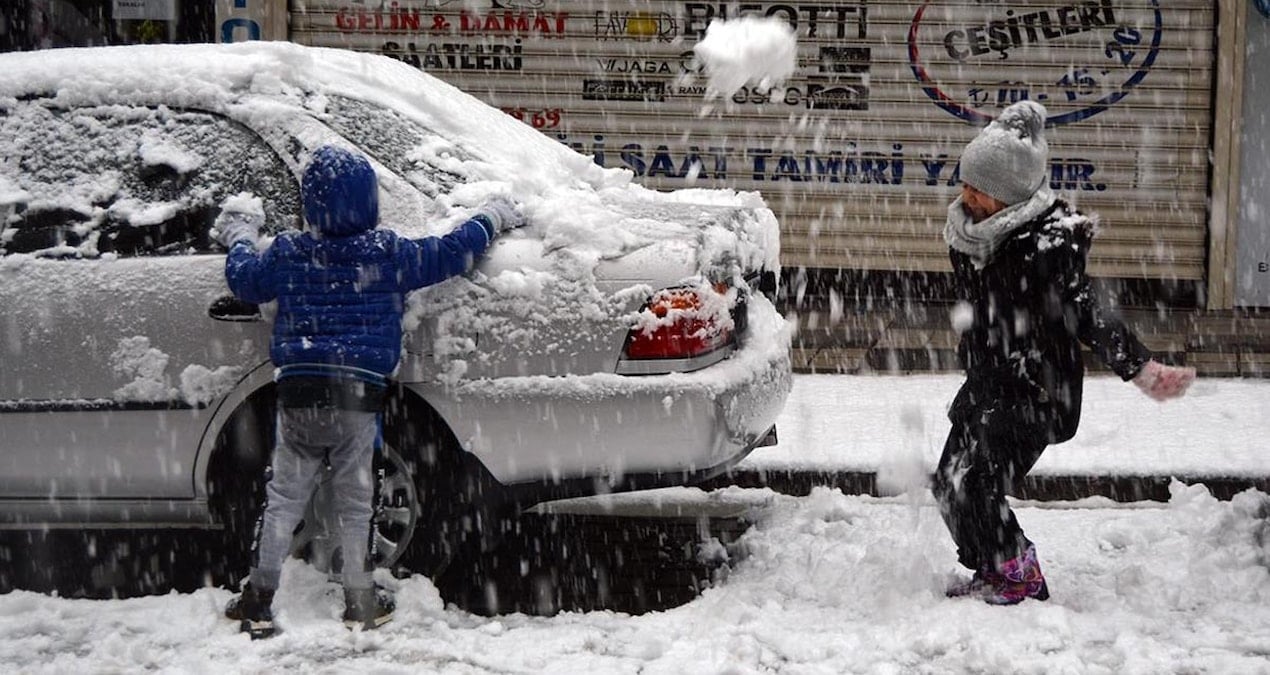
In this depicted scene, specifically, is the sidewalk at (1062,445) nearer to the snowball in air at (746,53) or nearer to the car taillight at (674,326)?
the car taillight at (674,326)

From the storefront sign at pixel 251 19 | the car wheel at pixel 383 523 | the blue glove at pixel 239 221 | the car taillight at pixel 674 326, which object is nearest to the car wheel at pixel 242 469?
the car wheel at pixel 383 523

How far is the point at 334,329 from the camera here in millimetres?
4355

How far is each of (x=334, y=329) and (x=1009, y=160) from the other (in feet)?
7.25

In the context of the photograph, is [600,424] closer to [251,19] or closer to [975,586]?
[975,586]

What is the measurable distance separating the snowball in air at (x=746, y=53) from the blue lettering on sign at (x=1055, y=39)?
1.03m

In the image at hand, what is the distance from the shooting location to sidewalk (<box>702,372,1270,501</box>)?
628 centimetres

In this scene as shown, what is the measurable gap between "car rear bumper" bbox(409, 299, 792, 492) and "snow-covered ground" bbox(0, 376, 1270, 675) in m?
0.49

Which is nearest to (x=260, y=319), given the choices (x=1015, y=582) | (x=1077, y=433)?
(x=1015, y=582)

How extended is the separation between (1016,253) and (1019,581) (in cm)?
107

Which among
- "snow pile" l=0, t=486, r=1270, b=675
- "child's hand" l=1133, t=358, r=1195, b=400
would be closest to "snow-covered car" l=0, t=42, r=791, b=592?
"snow pile" l=0, t=486, r=1270, b=675

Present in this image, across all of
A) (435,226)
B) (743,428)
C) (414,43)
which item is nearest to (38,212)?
(435,226)

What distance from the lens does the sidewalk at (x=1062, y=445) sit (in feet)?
20.6

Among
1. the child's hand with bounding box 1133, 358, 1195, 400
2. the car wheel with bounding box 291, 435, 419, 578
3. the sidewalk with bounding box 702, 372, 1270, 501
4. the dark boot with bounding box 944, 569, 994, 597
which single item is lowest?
the sidewalk with bounding box 702, 372, 1270, 501

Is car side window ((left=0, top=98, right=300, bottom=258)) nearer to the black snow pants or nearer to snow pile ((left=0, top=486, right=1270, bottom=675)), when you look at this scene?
snow pile ((left=0, top=486, right=1270, bottom=675))
